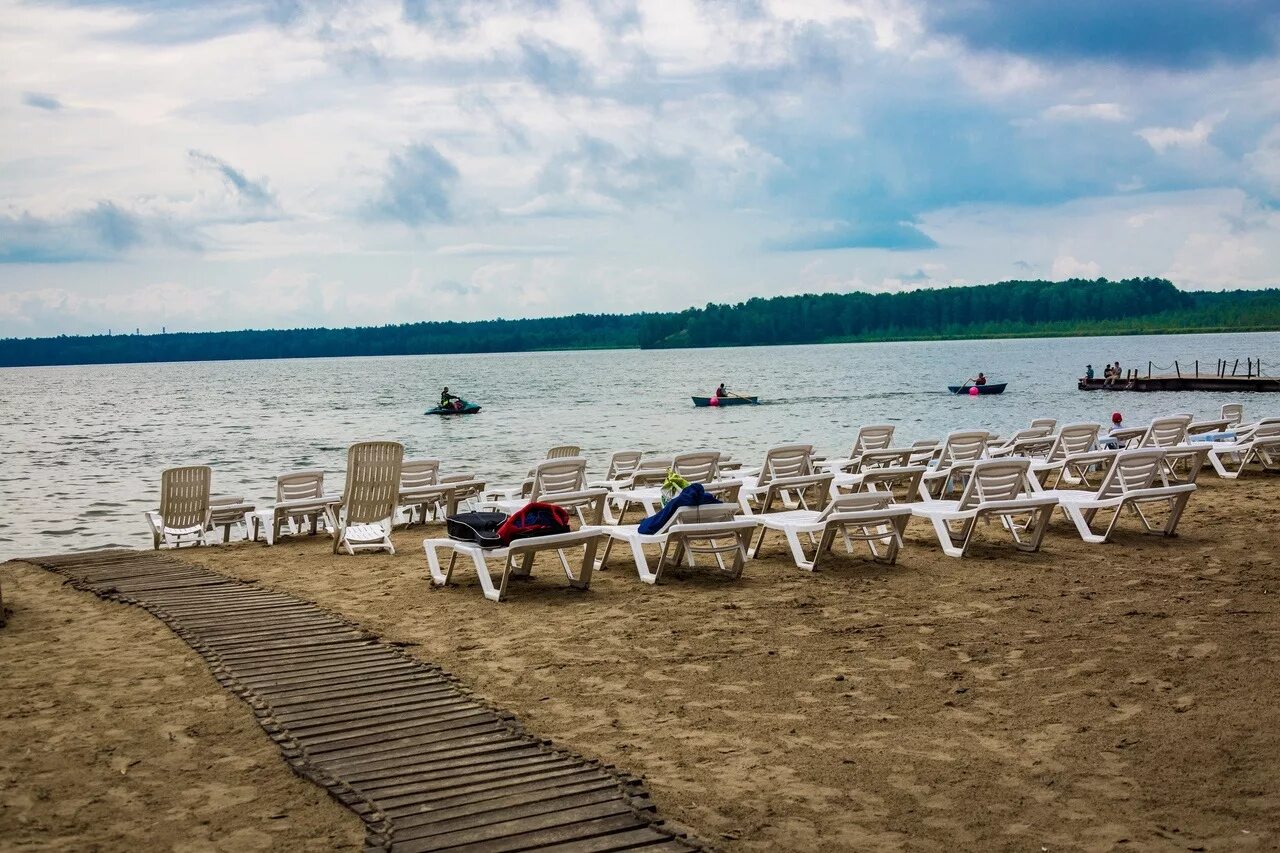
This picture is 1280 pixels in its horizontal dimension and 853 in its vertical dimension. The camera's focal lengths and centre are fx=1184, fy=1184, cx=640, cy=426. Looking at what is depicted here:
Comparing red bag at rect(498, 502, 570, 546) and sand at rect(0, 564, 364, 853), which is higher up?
red bag at rect(498, 502, 570, 546)

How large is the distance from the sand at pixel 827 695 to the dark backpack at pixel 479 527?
0.47 m

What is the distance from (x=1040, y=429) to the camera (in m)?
16.4

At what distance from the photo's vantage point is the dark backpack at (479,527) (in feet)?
30.4

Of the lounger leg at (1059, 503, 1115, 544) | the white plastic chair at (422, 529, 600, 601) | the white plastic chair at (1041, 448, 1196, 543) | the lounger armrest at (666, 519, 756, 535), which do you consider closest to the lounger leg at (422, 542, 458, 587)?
the white plastic chair at (422, 529, 600, 601)

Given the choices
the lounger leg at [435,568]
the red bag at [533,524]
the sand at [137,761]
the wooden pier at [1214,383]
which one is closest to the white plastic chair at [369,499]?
the lounger leg at [435,568]

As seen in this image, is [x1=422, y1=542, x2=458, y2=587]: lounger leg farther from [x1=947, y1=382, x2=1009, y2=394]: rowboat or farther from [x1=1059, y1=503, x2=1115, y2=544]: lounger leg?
[x1=947, y1=382, x2=1009, y2=394]: rowboat

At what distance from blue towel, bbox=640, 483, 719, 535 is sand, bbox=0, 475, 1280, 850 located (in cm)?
47

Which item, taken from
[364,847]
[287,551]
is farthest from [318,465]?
[364,847]

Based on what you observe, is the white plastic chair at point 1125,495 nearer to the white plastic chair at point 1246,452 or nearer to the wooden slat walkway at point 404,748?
the white plastic chair at point 1246,452

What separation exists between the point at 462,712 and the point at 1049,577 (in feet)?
17.2

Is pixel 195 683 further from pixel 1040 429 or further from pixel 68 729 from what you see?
pixel 1040 429

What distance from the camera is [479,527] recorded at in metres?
9.51

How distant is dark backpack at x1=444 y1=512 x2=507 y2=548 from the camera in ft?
30.4

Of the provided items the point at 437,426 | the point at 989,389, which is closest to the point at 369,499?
the point at 437,426
